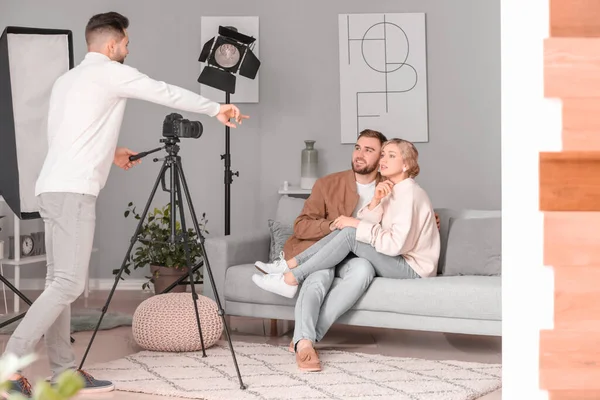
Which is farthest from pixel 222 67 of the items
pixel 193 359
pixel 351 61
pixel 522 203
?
pixel 522 203

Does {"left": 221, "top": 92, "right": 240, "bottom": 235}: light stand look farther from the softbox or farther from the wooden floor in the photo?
the wooden floor

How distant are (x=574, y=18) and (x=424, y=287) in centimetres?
276

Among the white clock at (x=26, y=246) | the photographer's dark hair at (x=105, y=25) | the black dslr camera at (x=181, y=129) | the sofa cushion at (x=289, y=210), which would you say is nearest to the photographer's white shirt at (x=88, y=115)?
the photographer's dark hair at (x=105, y=25)

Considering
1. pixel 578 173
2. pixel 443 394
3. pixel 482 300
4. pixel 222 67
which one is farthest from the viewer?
pixel 222 67

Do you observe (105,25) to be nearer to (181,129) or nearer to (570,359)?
(181,129)

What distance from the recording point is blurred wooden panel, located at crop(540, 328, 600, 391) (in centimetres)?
117

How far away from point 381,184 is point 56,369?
5.75ft

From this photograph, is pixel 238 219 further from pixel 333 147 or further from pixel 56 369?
pixel 56 369

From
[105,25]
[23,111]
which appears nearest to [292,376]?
[105,25]

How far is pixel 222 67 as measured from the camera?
538cm

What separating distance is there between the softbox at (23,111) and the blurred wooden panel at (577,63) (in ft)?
10.2

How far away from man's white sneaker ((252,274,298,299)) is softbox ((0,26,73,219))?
1129 millimetres

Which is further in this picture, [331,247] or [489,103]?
[489,103]

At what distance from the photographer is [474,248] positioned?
412cm
